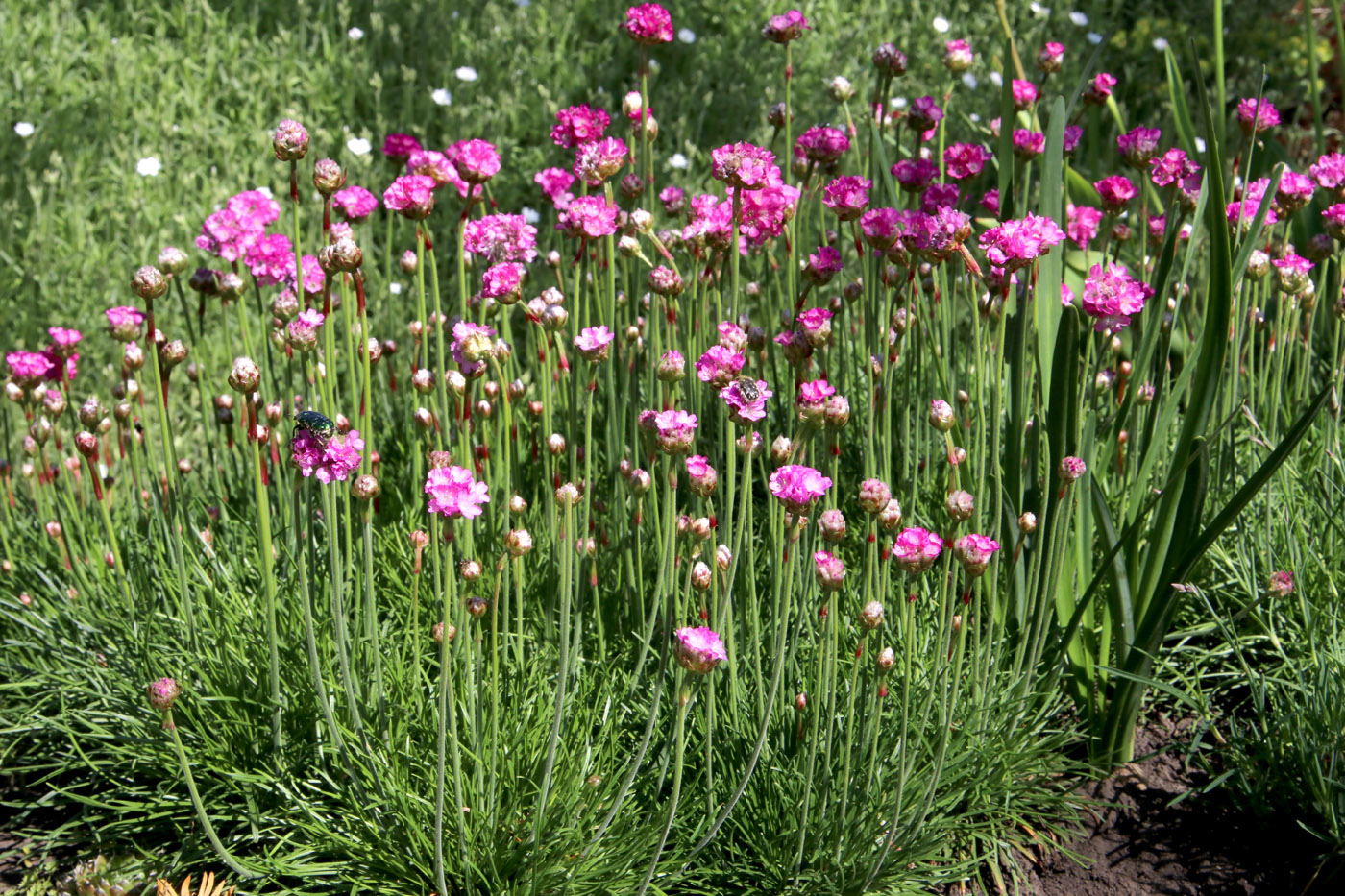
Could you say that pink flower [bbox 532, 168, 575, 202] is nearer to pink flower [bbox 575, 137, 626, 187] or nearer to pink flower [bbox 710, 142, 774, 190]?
pink flower [bbox 575, 137, 626, 187]

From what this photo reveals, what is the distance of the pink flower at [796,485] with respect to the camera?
1604 mm

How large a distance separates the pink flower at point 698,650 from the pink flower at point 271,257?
1.45 m

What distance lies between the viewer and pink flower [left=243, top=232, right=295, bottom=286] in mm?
2506

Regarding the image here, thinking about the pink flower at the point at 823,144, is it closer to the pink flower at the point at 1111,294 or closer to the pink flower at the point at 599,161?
the pink flower at the point at 599,161

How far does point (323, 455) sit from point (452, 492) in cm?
20

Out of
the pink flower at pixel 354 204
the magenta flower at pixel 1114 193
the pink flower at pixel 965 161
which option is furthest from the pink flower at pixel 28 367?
the magenta flower at pixel 1114 193

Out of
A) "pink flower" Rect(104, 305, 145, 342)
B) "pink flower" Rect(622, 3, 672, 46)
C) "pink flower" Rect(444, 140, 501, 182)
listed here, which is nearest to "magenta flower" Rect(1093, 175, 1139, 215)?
"pink flower" Rect(622, 3, 672, 46)

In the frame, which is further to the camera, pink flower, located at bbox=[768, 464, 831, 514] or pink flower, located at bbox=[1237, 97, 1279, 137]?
pink flower, located at bbox=[1237, 97, 1279, 137]

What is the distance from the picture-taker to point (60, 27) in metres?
5.28

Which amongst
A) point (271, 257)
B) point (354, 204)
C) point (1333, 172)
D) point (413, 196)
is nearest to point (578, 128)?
point (354, 204)

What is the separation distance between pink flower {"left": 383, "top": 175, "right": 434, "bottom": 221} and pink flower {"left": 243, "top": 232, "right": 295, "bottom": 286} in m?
0.54

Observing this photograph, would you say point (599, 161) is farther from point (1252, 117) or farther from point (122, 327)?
point (1252, 117)

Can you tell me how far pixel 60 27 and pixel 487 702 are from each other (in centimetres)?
458

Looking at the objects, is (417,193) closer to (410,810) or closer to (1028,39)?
(410,810)
